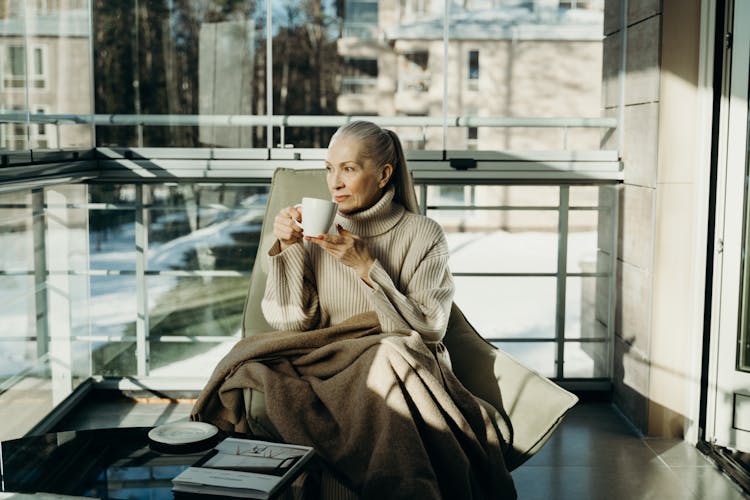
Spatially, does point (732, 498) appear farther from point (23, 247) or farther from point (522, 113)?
point (23, 247)

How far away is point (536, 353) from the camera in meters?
4.04

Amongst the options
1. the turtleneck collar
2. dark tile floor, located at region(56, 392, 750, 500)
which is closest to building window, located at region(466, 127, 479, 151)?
dark tile floor, located at region(56, 392, 750, 500)

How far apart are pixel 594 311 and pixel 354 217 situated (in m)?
1.87

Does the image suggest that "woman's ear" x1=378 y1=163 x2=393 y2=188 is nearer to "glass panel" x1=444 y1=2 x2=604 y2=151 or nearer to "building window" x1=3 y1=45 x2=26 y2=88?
"building window" x1=3 y1=45 x2=26 y2=88

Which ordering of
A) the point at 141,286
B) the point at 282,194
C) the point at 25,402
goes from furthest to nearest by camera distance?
the point at 141,286
the point at 25,402
the point at 282,194

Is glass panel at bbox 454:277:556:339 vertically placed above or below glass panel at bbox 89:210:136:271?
below

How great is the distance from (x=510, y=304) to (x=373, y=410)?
6.76ft

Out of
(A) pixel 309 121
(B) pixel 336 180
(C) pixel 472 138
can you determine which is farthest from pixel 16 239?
(C) pixel 472 138

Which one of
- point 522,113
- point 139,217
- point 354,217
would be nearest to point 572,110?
point 522,113

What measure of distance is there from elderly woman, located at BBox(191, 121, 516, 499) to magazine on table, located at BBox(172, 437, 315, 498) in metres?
0.26

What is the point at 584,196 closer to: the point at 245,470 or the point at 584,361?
the point at 584,361

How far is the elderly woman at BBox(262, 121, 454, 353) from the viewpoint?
7.92 feet

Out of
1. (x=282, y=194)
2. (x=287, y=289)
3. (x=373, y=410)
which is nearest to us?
(x=373, y=410)

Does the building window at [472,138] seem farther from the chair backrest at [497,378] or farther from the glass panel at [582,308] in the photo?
the chair backrest at [497,378]
